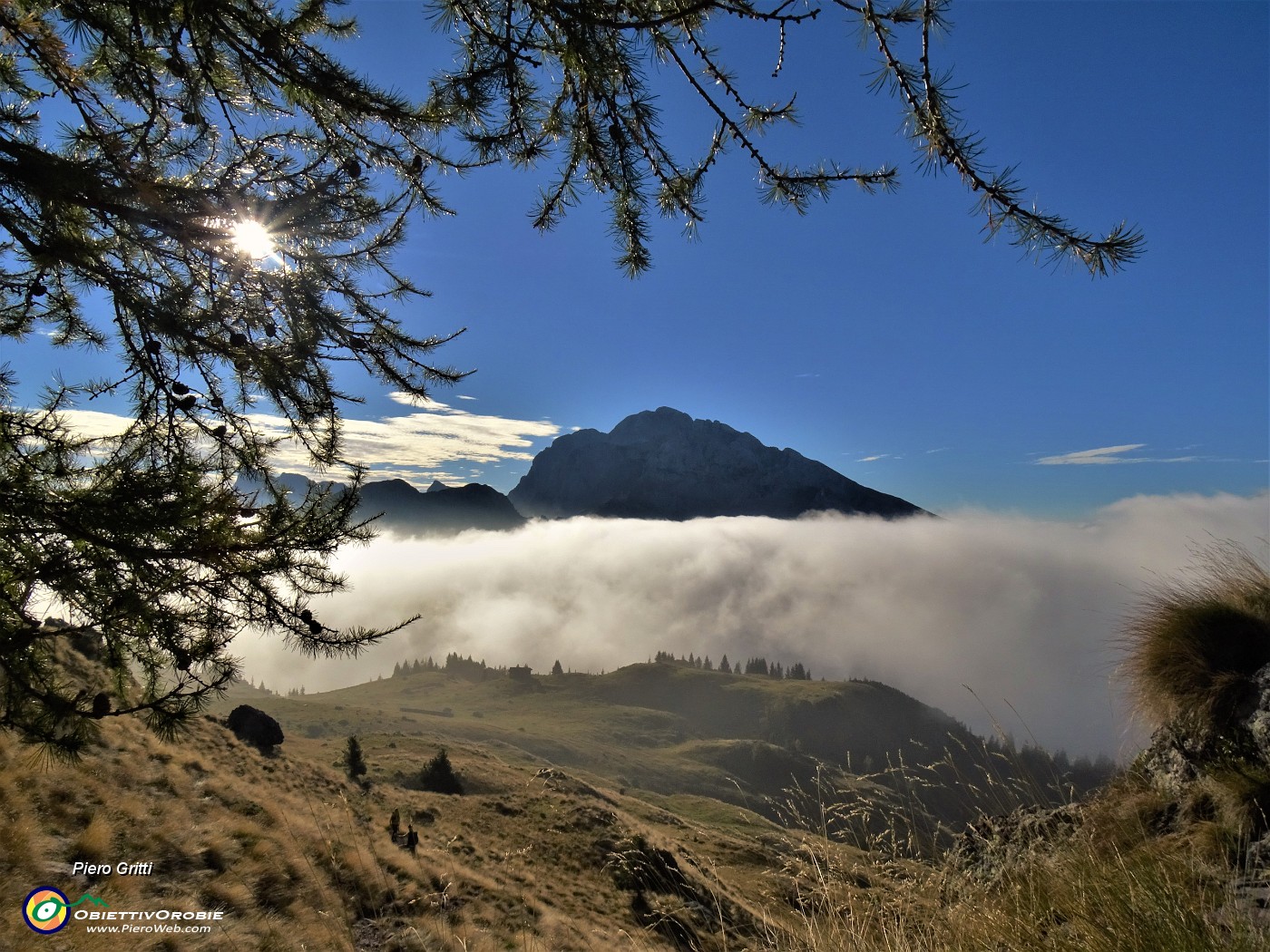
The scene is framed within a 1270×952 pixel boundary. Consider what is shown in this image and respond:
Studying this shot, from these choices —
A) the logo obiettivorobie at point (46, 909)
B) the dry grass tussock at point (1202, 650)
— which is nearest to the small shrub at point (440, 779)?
the logo obiettivorobie at point (46, 909)

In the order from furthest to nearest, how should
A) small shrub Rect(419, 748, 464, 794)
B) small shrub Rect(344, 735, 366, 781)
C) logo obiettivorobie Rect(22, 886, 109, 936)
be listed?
small shrub Rect(419, 748, 464, 794) < small shrub Rect(344, 735, 366, 781) < logo obiettivorobie Rect(22, 886, 109, 936)

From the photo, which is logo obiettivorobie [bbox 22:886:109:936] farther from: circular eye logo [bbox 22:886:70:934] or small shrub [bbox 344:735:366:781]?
small shrub [bbox 344:735:366:781]

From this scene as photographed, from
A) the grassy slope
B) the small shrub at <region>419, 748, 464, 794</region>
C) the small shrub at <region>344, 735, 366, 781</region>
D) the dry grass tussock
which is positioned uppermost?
the dry grass tussock

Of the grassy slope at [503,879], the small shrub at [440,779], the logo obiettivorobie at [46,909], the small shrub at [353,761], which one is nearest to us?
the grassy slope at [503,879]

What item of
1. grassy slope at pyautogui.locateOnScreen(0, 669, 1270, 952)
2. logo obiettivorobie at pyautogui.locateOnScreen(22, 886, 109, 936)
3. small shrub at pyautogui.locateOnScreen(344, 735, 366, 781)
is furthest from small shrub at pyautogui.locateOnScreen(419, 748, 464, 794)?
logo obiettivorobie at pyautogui.locateOnScreen(22, 886, 109, 936)

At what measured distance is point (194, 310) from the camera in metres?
3.83

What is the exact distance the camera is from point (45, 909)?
4922mm

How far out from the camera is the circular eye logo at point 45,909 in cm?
472

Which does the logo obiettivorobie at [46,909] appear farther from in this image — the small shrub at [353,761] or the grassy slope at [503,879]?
the small shrub at [353,761]

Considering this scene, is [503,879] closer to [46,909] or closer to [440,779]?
[46,909]

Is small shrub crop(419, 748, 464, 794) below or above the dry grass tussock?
below

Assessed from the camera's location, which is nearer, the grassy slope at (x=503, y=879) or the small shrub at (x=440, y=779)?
the grassy slope at (x=503, y=879)

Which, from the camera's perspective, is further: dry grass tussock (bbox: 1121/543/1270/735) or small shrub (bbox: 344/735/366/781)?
small shrub (bbox: 344/735/366/781)

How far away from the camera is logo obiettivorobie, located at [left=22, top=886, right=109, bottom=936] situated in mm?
4720
